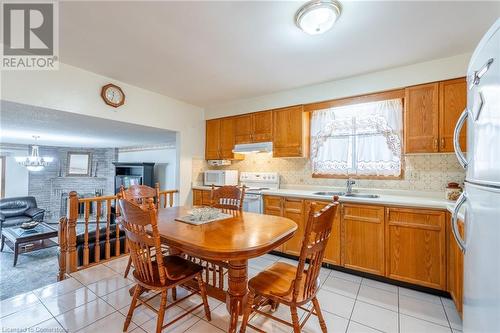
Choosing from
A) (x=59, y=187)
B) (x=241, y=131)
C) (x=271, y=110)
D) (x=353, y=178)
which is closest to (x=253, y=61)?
(x=271, y=110)

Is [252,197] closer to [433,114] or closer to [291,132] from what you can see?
[291,132]

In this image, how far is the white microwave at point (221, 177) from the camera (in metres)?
4.00

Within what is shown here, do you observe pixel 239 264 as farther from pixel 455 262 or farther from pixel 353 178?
pixel 353 178

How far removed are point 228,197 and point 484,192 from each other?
211 cm

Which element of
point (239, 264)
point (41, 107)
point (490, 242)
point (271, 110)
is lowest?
point (239, 264)

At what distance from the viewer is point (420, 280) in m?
2.23

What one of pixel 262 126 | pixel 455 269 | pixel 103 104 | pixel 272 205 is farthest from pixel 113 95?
pixel 455 269

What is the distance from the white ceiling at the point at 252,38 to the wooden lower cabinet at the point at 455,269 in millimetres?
1670

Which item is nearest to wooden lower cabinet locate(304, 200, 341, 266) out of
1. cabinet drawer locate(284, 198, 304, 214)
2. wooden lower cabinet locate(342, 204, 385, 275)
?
wooden lower cabinet locate(342, 204, 385, 275)

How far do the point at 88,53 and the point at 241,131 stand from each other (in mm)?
2333

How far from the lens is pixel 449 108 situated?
238 cm

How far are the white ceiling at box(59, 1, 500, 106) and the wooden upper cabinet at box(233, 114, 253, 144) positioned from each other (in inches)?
37.7

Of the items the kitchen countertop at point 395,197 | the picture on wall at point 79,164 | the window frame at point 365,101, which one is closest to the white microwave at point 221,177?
the kitchen countertop at point 395,197

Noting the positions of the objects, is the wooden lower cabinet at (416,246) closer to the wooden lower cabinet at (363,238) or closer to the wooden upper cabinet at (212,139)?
the wooden lower cabinet at (363,238)
